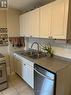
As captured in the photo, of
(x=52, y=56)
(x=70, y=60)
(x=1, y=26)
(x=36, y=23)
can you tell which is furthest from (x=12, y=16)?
(x=70, y=60)

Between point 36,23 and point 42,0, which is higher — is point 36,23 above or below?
below

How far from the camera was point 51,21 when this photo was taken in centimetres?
205

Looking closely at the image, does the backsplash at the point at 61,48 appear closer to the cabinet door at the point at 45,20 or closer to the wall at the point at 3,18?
the cabinet door at the point at 45,20

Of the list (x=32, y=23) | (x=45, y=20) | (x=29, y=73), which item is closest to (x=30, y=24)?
(x=32, y=23)

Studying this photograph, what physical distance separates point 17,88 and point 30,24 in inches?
73.7

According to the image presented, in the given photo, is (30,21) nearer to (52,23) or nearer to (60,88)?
(52,23)

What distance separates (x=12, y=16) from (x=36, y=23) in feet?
4.02

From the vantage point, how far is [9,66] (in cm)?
341

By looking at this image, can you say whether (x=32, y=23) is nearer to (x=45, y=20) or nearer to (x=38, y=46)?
(x=45, y=20)

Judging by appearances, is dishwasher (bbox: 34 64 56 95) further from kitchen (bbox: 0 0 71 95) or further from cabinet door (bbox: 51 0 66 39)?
cabinet door (bbox: 51 0 66 39)

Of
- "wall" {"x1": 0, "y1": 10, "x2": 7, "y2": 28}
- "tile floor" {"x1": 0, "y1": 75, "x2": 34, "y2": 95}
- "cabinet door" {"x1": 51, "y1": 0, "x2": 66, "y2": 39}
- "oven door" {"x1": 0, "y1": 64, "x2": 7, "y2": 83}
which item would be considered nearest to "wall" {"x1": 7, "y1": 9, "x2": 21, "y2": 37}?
"wall" {"x1": 0, "y1": 10, "x2": 7, "y2": 28}

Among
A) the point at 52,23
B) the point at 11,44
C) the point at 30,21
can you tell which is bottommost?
the point at 11,44

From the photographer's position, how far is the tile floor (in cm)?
235

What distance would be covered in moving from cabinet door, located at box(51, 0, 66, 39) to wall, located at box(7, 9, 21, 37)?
1.74 meters
